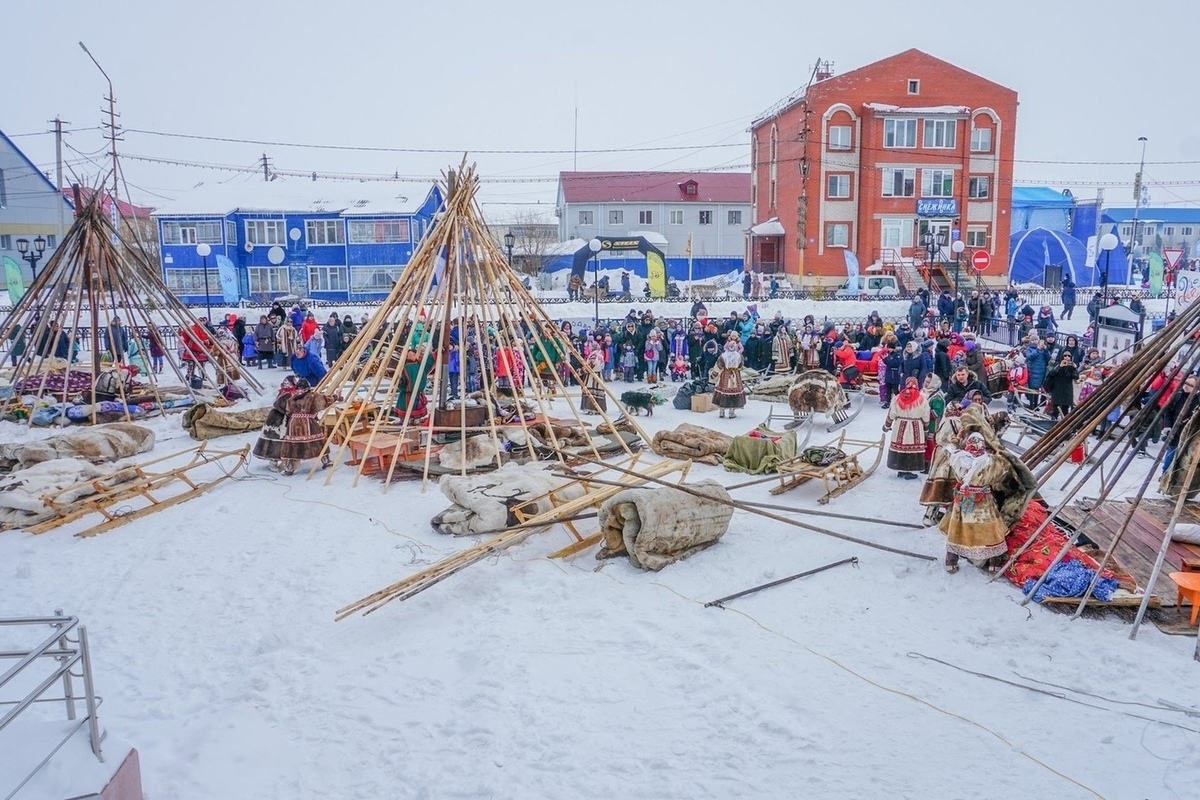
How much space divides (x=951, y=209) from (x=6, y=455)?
29.5 meters

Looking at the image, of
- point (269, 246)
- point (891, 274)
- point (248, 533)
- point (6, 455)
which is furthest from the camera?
point (269, 246)

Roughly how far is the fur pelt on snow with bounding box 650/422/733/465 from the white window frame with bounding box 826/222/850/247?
22979mm

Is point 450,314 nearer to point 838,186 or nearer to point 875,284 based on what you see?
point 875,284

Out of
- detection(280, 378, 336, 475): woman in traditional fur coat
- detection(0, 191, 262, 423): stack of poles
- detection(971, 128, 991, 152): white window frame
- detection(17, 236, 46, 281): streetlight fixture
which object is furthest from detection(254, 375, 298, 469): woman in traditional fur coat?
detection(971, 128, 991, 152): white window frame

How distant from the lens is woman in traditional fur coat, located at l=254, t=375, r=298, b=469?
1006 centimetres

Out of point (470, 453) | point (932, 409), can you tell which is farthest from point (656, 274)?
point (470, 453)

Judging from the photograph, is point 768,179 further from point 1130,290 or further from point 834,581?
point 834,581

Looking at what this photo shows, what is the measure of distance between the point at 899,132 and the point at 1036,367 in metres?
20.8

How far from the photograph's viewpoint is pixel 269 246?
33.0 meters

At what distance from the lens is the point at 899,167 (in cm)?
3138

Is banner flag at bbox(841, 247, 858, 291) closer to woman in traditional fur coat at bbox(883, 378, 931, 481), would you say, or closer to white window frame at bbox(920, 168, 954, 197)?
white window frame at bbox(920, 168, 954, 197)

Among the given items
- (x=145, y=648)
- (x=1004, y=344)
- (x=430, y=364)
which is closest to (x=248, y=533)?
(x=145, y=648)

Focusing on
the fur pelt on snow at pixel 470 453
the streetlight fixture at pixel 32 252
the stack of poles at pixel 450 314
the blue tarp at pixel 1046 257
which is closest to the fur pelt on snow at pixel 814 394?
the stack of poles at pixel 450 314

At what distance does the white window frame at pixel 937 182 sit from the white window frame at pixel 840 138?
109 inches
